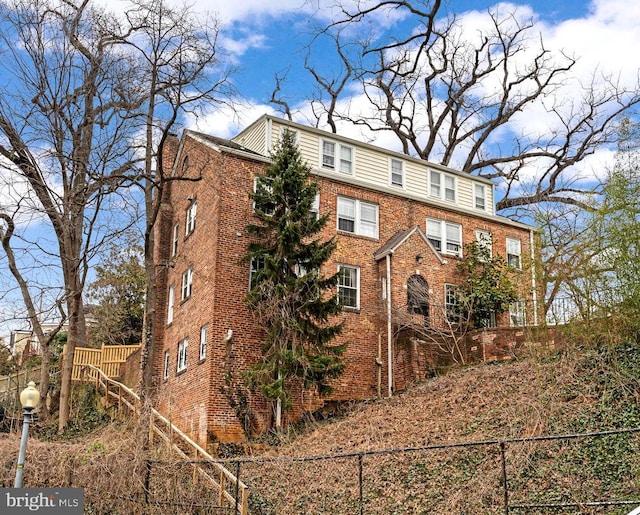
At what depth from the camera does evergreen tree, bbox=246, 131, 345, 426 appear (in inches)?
749

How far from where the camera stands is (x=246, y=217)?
21938mm

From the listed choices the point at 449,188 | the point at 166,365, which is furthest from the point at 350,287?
the point at 449,188

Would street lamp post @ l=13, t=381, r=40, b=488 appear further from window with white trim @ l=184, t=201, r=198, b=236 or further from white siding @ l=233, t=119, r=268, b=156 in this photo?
white siding @ l=233, t=119, r=268, b=156

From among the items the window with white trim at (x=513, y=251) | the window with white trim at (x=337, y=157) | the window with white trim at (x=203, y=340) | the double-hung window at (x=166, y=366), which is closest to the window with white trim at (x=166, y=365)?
the double-hung window at (x=166, y=366)

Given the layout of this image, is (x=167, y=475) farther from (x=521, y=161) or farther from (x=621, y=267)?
(x=521, y=161)

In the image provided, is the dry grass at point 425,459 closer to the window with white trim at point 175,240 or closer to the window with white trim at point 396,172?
the window with white trim at point 175,240

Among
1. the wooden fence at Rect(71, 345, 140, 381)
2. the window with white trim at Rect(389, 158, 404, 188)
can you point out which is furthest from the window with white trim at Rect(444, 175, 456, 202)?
the wooden fence at Rect(71, 345, 140, 381)

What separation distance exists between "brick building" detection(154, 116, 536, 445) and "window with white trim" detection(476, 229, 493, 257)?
0.08 metres

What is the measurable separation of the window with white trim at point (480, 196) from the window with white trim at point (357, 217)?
5879 mm

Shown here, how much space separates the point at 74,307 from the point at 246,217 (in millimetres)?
7182

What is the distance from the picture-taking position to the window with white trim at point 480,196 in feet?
94.9

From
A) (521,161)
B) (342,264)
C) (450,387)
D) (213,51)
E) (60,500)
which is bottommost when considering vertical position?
(60,500)

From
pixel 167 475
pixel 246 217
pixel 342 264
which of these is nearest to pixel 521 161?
pixel 342 264

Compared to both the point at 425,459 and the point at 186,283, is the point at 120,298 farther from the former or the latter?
the point at 425,459
